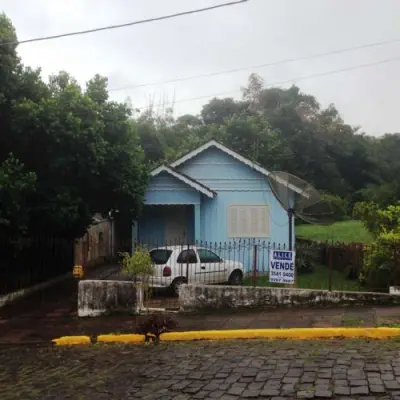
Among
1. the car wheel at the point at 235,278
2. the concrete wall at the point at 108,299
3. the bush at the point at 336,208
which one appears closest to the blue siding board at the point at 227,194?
the bush at the point at 336,208

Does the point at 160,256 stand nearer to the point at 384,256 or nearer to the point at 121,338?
the point at 121,338

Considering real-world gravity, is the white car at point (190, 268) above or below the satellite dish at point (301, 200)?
below

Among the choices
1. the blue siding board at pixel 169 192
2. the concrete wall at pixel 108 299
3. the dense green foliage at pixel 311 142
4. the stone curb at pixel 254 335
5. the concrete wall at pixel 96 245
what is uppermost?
the dense green foliage at pixel 311 142

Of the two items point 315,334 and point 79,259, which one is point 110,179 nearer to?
point 79,259

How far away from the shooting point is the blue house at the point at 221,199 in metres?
18.6

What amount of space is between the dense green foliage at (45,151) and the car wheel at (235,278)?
4307 millimetres

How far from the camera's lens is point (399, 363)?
6.69m

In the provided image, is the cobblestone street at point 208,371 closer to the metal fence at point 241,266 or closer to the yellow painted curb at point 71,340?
the yellow painted curb at point 71,340

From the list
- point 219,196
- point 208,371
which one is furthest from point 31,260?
point 208,371

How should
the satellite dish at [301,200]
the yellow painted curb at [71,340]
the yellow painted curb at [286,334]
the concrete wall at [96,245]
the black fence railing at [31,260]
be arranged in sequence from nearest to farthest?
the yellow painted curb at [286,334], the yellow painted curb at [71,340], the satellite dish at [301,200], the black fence railing at [31,260], the concrete wall at [96,245]

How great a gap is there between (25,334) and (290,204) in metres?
6.47

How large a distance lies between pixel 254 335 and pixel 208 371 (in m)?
2.22

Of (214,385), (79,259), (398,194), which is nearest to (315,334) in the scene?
(214,385)

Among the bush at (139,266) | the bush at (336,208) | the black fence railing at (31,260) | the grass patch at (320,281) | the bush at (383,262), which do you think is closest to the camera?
the bush at (139,266)
